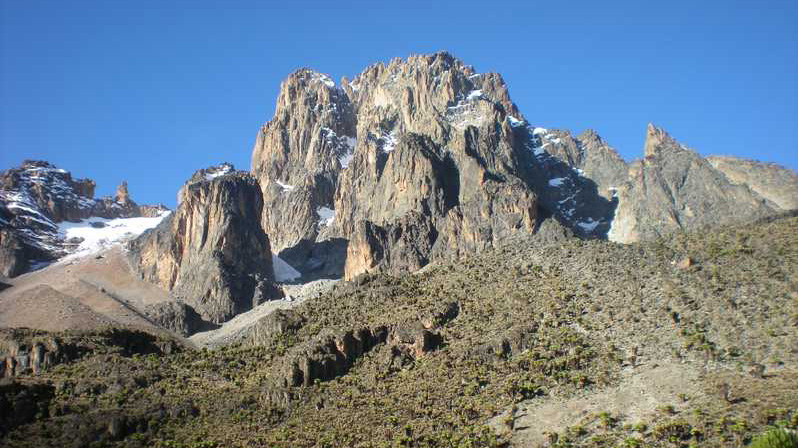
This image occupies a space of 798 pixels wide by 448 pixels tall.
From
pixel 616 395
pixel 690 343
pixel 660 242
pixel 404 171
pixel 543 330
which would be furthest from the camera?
pixel 404 171

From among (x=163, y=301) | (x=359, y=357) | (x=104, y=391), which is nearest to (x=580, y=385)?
(x=359, y=357)

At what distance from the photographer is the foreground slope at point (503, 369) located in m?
79.8

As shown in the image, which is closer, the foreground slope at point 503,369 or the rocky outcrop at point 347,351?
the foreground slope at point 503,369

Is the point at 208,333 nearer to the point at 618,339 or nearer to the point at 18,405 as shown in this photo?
the point at 18,405

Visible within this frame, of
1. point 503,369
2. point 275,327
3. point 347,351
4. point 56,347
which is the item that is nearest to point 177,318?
point 275,327

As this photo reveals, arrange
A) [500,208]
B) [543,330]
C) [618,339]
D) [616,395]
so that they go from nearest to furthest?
[616,395]
[618,339]
[543,330]
[500,208]

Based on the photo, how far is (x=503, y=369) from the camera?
95.9 meters

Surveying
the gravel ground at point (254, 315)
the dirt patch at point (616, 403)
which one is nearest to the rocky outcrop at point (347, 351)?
the dirt patch at point (616, 403)

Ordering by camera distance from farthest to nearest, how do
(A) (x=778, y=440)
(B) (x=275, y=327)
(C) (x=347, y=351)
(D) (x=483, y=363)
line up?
(B) (x=275, y=327) < (C) (x=347, y=351) < (D) (x=483, y=363) < (A) (x=778, y=440)

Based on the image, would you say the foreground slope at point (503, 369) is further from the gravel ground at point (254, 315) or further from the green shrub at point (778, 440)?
the gravel ground at point (254, 315)

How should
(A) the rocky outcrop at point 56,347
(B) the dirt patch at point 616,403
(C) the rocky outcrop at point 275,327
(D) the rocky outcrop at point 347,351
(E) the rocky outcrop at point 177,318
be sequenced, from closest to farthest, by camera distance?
(B) the dirt patch at point 616,403, (D) the rocky outcrop at point 347,351, (A) the rocky outcrop at point 56,347, (C) the rocky outcrop at point 275,327, (E) the rocky outcrop at point 177,318

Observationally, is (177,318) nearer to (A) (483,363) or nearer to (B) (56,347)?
(B) (56,347)

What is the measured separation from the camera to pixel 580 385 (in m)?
86.9

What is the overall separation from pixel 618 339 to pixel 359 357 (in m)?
31.2
